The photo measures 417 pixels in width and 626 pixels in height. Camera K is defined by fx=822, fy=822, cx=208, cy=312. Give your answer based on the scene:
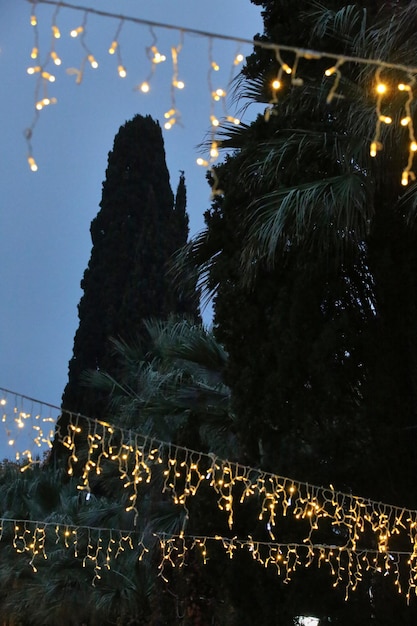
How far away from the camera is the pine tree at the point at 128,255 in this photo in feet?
57.6

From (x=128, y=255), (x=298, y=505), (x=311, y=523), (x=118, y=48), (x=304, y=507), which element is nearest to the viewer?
(x=118, y=48)

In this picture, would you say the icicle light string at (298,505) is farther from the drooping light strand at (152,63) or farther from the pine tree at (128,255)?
the pine tree at (128,255)

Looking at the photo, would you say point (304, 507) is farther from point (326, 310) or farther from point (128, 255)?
point (128, 255)

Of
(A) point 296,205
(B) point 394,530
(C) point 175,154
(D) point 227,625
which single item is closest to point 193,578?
(D) point 227,625

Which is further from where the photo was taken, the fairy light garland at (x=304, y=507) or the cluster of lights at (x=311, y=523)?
the cluster of lights at (x=311, y=523)

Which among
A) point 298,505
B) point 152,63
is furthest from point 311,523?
point 152,63

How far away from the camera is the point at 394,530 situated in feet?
24.0

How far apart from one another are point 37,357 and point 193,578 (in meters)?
70.8

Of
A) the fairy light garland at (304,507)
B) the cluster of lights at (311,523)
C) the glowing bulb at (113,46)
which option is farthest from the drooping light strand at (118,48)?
the cluster of lights at (311,523)

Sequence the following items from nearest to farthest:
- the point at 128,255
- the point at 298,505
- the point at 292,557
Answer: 1. the point at 292,557
2. the point at 298,505
3. the point at 128,255

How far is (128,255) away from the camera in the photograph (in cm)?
1888

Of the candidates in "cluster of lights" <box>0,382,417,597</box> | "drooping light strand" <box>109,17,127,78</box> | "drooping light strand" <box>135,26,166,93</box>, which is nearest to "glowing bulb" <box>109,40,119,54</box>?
"drooping light strand" <box>109,17,127,78</box>

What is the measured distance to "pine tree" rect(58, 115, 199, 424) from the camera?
17.5 m

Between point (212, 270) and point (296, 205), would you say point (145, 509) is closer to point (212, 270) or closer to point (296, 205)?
point (212, 270)
